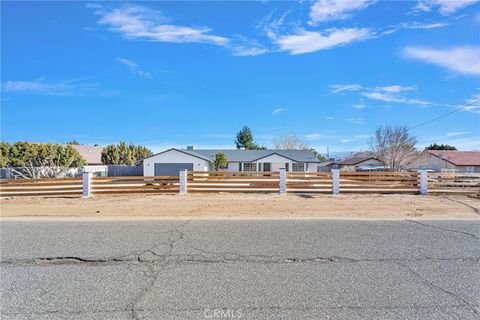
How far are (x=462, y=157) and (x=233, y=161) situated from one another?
39.0m

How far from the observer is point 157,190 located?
1433 cm

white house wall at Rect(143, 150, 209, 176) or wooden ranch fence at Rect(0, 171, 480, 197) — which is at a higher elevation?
white house wall at Rect(143, 150, 209, 176)

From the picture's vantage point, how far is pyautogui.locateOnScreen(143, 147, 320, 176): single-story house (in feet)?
107

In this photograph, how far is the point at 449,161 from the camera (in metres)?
46.7

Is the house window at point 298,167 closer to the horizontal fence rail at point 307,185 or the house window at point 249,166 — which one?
the house window at point 249,166

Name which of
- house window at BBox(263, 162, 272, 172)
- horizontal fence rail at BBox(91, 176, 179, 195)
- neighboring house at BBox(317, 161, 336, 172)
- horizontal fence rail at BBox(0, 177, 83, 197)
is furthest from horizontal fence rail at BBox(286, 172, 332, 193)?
neighboring house at BBox(317, 161, 336, 172)

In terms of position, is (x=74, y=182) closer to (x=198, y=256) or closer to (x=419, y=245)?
(x=198, y=256)

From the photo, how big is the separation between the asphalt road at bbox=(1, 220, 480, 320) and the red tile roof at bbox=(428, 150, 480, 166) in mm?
51114

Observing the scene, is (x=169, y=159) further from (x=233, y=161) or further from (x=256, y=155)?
(x=256, y=155)

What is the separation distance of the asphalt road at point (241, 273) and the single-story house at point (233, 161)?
86.7 feet

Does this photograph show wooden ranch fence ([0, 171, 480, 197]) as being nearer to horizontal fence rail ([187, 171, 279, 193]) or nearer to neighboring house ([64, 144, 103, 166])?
horizontal fence rail ([187, 171, 279, 193])

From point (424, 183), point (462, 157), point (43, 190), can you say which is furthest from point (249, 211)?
point (462, 157)

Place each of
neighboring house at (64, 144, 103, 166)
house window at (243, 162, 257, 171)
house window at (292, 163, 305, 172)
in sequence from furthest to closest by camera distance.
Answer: neighboring house at (64, 144, 103, 166), house window at (243, 162, 257, 171), house window at (292, 163, 305, 172)

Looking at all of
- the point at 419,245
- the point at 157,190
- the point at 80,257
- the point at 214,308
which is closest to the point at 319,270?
the point at 214,308
